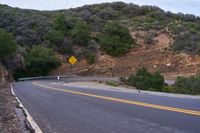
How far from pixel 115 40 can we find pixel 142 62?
26.6 feet

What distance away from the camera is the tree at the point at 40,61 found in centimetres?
7106

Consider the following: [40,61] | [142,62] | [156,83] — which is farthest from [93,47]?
[156,83]

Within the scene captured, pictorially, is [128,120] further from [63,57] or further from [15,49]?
[63,57]

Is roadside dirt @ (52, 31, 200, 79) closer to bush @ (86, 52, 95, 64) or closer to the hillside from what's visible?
the hillside

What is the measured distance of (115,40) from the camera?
8100 centimetres

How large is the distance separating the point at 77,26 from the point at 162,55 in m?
17.8

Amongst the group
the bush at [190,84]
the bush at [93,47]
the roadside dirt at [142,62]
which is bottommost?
the bush at [190,84]

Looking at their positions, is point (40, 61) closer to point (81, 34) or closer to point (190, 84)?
point (81, 34)

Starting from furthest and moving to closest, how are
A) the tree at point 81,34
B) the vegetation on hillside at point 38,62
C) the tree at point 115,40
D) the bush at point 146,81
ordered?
the tree at point 81,34 → the tree at point 115,40 → the vegetation on hillside at point 38,62 → the bush at point 146,81

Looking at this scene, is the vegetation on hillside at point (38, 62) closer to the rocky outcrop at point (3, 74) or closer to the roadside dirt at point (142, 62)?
the roadside dirt at point (142, 62)

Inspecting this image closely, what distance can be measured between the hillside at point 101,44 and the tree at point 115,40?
1.31 ft

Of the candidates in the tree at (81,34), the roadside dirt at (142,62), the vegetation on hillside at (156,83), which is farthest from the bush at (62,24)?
the vegetation on hillside at (156,83)

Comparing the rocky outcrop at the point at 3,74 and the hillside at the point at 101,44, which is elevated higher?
the hillside at the point at 101,44

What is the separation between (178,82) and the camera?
4612 centimetres
